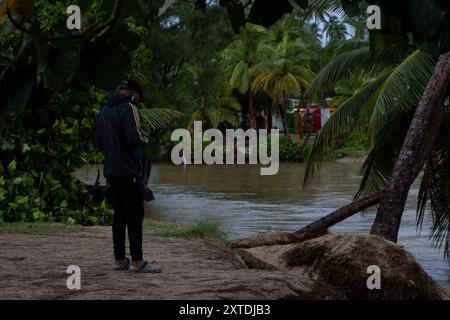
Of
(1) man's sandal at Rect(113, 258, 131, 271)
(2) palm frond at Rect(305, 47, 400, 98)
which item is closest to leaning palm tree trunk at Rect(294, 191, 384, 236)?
(2) palm frond at Rect(305, 47, 400, 98)

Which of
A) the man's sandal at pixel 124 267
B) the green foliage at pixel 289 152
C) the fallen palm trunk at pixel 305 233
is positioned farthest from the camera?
the green foliage at pixel 289 152

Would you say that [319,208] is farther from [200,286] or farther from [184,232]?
[200,286]

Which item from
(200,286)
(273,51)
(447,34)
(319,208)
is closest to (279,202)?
(319,208)

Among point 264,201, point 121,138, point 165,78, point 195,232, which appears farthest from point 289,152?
point 121,138

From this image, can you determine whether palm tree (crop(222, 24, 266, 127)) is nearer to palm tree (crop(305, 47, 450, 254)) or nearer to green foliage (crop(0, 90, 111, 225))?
palm tree (crop(305, 47, 450, 254))

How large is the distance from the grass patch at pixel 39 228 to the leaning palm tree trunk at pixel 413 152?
383cm

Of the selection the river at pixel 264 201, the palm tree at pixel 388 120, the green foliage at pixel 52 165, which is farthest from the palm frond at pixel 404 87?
the green foliage at pixel 52 165

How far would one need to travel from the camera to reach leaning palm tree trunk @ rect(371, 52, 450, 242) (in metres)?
11.4

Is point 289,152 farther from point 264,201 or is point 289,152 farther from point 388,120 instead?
point 388,120

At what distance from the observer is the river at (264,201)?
1664cm

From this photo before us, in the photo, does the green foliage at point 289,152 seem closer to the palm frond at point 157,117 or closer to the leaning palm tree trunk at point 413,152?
the palm frond at point 157,117

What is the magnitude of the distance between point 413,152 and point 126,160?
5333 mm
